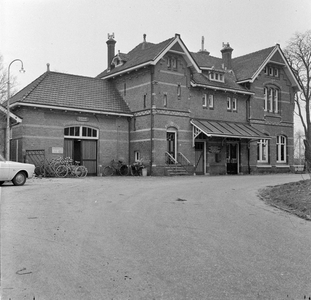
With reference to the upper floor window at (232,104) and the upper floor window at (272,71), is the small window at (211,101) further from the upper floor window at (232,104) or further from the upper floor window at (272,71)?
the upper floor window at (272,71)

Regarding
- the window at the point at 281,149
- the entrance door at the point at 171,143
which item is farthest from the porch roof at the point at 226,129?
the window at the point at 281,149

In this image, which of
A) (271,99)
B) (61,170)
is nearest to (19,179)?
(61,170)

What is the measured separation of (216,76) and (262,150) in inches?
325

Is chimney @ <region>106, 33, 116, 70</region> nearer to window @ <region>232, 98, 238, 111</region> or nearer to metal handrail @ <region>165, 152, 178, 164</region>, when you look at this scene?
window @ <region>232, 98, 238, 111</region>

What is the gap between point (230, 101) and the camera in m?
34.8

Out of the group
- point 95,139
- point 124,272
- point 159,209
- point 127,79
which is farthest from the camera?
point 127,79

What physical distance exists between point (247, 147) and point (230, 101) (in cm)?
428

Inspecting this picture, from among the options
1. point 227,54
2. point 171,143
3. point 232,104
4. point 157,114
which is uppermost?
point 227,54

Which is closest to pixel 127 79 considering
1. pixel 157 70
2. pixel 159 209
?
pixel 157 70

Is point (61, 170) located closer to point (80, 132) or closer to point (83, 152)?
point (83, 152)

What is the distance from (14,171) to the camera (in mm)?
16766

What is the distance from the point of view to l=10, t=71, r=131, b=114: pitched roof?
88.4 ft

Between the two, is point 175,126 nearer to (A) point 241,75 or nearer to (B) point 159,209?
(A) point 241,75

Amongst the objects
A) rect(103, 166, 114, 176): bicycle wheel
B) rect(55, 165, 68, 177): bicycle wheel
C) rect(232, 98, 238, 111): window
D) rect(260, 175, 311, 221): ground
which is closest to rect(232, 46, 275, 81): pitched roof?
rect(232, 98, 238, 111): window
